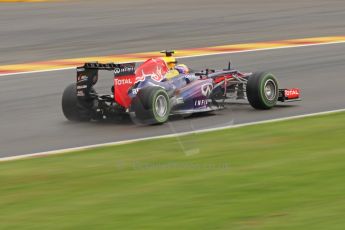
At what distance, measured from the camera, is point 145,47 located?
21.3m

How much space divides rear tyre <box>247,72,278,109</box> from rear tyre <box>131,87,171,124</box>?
53.1 inches

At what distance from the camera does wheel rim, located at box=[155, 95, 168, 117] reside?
11961mm

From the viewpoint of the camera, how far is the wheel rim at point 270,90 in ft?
42.5

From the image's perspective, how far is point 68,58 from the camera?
779 inches

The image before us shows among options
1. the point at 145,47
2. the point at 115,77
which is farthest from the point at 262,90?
the point at 145,47

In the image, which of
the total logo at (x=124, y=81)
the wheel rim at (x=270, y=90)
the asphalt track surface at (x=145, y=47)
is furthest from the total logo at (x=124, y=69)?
the wheel rim at (x=270, y=90)

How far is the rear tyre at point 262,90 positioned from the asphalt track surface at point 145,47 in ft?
0.49

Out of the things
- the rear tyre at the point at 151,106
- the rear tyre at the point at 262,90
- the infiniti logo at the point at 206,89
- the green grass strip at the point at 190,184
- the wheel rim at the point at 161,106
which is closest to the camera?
the green grass strip at the point at 190,184

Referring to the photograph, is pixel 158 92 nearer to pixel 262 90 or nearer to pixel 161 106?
pixel 161 106

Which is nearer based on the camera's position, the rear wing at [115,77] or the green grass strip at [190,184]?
the green grass strip at [190,184]

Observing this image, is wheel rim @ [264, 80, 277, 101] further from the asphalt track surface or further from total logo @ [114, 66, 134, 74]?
total logo @ [114, 66, 134, 74]

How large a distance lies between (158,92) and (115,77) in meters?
0.62

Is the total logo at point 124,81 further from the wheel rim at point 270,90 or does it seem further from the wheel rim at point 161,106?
the wheel rim at point 270,90

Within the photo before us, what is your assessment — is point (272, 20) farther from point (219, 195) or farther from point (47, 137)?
point (219, 195)
